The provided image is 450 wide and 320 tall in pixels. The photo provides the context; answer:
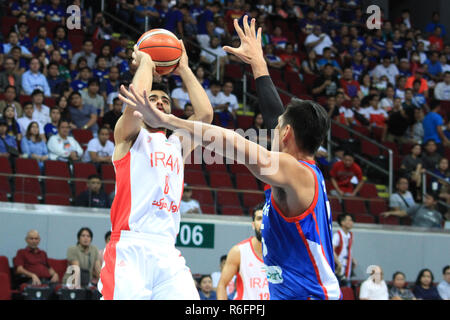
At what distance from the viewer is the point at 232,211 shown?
11617mm

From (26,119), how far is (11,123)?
1.14ft

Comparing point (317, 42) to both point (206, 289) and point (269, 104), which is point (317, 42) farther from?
point (269, 104)

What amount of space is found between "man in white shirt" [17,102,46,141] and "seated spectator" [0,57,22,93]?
883 millimetres

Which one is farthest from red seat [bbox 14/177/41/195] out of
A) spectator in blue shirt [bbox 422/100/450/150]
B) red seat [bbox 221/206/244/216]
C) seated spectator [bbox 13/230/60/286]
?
spectator in blue shirt [bbox 422/100/450/150]

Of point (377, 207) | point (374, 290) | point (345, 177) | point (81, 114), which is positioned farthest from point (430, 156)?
point (81, 114)

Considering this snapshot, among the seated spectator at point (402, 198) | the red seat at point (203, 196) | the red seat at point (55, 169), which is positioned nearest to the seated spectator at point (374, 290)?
the seated spectator at point (402, 198)

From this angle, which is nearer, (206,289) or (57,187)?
(206,289)

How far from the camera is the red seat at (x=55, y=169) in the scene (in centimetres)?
1062

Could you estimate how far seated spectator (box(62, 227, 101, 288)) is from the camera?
Result: 966 cm

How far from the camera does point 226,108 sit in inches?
526

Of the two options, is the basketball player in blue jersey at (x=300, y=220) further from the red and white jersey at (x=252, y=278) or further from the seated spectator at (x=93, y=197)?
the seated spectator at (x=93, y=197)
